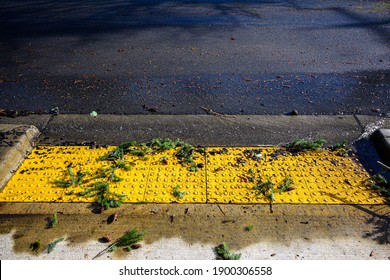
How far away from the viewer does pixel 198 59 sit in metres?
5.65

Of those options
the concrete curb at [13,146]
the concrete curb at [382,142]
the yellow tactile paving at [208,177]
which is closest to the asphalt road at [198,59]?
the concrete curb at [382,142]

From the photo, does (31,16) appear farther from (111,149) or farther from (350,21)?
(350,21)

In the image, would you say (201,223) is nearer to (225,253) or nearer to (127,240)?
(225,253)

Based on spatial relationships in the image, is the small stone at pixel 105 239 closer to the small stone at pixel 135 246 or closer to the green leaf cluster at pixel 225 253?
the small stone at pixel 135 246

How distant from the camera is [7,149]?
321 cm

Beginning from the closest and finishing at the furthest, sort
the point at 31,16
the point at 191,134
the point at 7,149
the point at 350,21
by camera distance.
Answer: the point at 7,149, the point at 191,134, the point at 350,21, the point at 31,16

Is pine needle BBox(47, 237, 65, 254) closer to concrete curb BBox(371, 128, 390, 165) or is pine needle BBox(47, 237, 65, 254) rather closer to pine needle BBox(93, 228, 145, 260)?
pine needle BBox(93, 228, 145, 260)

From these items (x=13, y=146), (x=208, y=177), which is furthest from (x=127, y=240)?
(x=13, y=146)

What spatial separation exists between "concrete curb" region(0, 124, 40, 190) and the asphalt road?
2.47ft

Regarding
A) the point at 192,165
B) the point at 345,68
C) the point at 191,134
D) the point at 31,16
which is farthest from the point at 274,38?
the point at 31,16

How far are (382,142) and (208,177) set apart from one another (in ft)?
5.97

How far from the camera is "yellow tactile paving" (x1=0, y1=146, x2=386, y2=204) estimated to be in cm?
285

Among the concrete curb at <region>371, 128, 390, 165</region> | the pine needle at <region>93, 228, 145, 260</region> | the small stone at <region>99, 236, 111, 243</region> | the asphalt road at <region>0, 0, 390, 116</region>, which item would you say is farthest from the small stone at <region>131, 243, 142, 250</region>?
the concrete curb at <region>371, 128, 390, 165</region>
